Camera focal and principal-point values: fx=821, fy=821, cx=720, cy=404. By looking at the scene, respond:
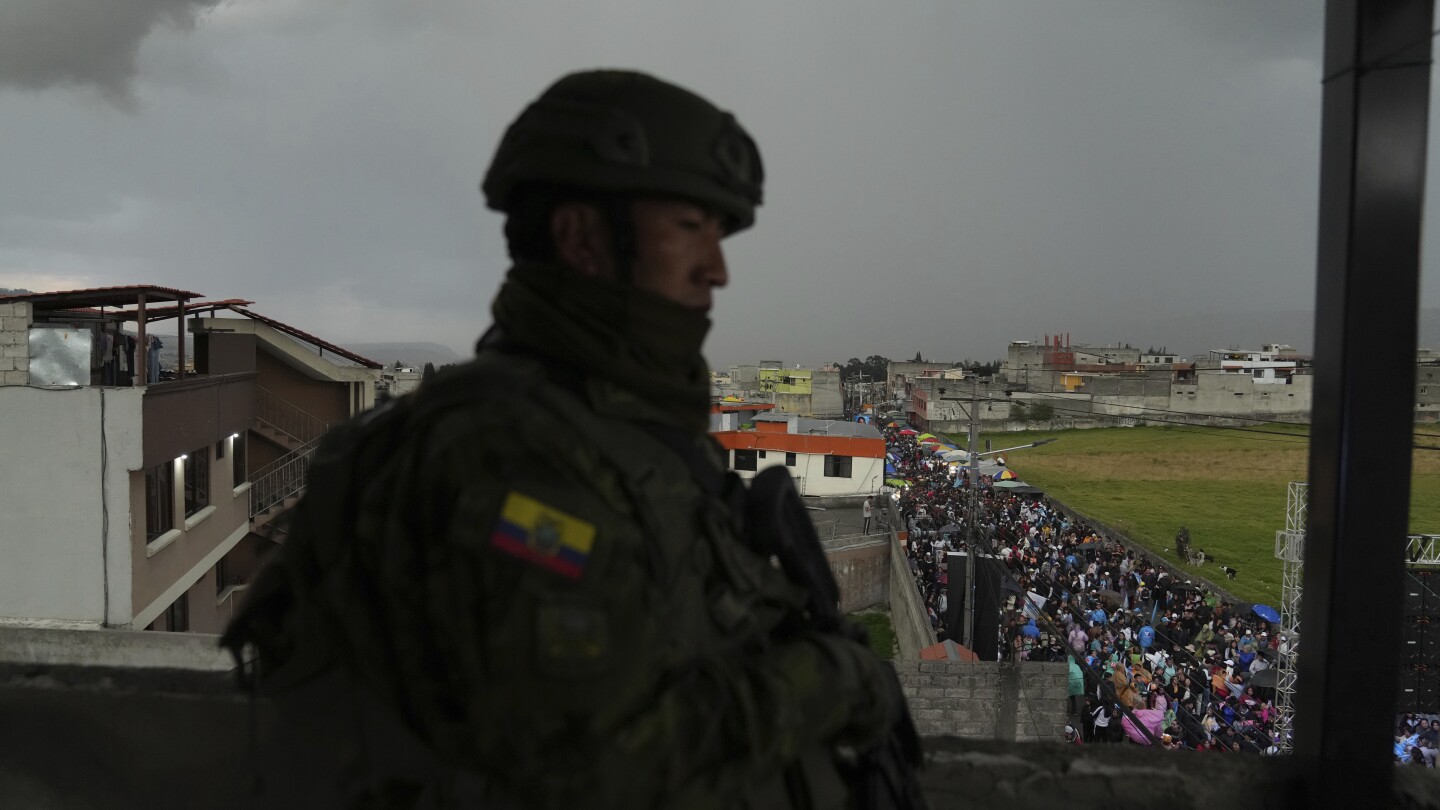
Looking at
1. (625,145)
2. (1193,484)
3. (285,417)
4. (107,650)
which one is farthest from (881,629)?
(1193,484)

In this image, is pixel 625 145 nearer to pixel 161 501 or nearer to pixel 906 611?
pixel 161 501

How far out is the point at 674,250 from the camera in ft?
3.43

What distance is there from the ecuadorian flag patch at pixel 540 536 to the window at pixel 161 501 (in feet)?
32.3

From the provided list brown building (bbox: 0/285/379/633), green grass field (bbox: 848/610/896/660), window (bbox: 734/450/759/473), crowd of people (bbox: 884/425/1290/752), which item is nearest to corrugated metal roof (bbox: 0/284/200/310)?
brown building (bbox: 0/285/379/633)

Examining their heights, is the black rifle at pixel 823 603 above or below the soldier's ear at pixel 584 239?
below

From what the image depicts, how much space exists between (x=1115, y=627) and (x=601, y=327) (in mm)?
14660

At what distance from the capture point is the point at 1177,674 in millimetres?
10914

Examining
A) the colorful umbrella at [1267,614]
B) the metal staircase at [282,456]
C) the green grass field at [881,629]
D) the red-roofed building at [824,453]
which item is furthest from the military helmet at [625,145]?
the red-roofed building at [824,453]

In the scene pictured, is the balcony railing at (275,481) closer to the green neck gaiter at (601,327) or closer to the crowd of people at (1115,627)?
the crowd of people at (1115,627)

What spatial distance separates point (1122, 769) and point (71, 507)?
9.10 metres

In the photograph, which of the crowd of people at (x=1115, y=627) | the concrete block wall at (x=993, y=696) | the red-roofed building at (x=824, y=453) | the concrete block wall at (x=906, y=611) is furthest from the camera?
the red-roofed building at (x=824, y=453)

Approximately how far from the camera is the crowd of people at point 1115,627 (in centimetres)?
955

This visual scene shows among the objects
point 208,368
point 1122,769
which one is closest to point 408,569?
point 1122,769

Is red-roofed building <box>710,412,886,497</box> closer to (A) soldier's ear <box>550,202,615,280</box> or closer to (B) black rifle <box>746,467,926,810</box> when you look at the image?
(B) black rifle <box>746,467,926,810</box>
